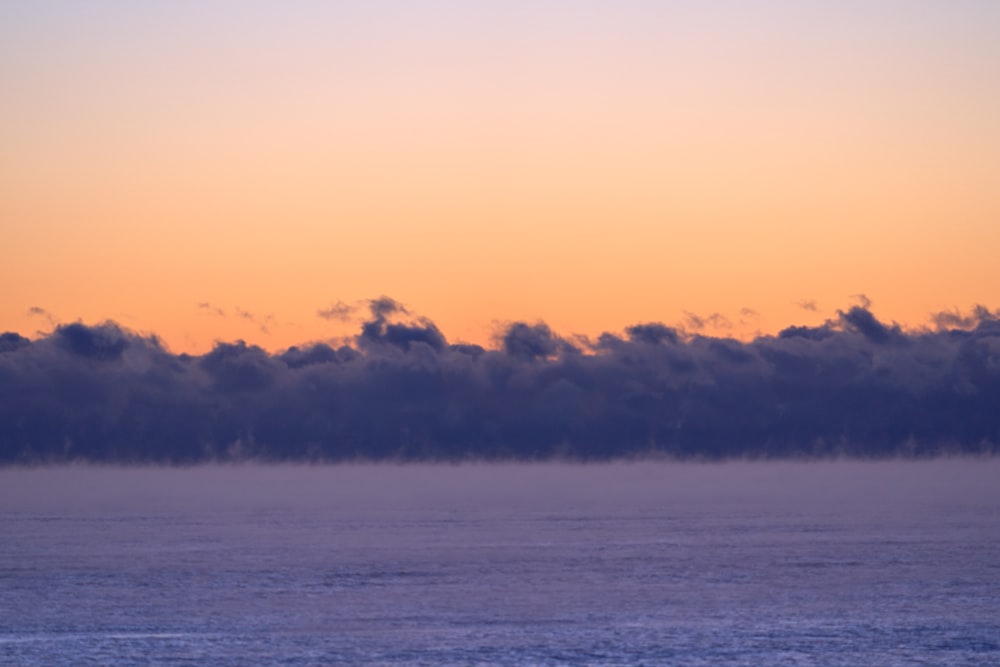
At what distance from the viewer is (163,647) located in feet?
105

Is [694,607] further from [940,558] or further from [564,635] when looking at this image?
[940,558]

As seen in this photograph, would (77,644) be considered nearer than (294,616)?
Yes

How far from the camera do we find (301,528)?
9906 centimetres

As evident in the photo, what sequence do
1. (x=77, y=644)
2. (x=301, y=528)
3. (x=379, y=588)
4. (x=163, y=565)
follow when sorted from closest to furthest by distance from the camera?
(x=77, y=644), (x=379, y=588), (x=163, y=565), (x=301, y=528)

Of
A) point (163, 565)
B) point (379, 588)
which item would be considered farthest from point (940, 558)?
point (163, 565)

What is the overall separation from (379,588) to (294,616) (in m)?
9.07

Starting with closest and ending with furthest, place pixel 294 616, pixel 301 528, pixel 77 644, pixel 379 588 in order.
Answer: pixel 77 644 → pixel 294 616 → pixel 379 588 → pixel 301 528

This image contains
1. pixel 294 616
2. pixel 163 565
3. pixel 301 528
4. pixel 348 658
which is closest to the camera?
pixel 348 658

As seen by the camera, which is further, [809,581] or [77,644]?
[809,581]

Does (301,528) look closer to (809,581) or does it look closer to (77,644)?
(809,581)

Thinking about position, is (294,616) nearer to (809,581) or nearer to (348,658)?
(348,658)

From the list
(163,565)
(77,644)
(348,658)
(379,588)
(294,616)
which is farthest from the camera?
(163,565)

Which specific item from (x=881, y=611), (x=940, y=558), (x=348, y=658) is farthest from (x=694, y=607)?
(x=940, y=558)

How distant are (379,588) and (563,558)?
16.5 m
